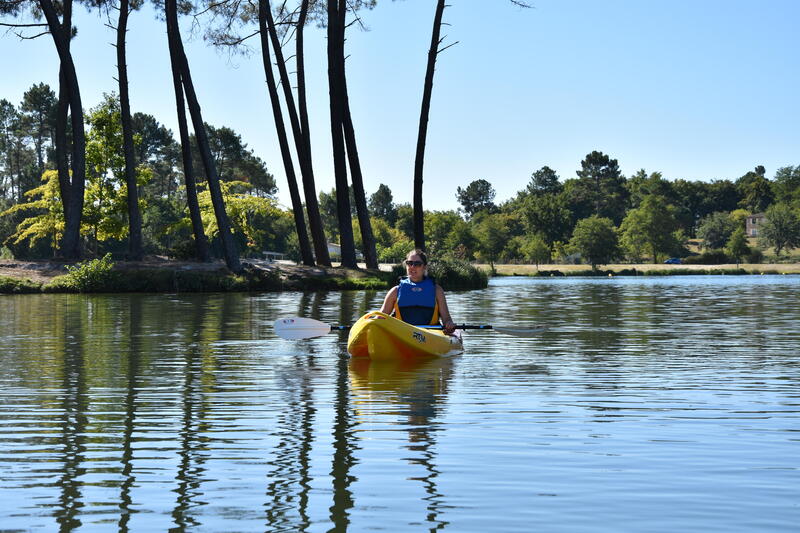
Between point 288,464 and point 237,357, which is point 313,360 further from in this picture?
point 288,464

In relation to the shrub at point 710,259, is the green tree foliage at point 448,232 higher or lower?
higher

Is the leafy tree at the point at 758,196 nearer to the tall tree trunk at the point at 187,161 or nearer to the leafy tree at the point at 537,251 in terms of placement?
the leafy tree at the point at 537,251

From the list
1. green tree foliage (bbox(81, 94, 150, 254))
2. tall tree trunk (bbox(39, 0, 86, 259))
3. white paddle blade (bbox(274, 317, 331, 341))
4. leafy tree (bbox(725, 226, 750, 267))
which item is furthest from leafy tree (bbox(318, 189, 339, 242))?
white paddle blade (bbox(274, 317, 331, 341))

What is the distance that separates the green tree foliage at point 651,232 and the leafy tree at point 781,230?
1418 cm

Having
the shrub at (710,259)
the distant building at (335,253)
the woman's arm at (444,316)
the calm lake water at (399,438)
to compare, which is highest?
the distant building at (335,253)

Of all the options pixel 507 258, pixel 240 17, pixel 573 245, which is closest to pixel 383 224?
pixel 507 258

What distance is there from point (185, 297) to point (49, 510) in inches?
1131

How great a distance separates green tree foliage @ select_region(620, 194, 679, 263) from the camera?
12800cm

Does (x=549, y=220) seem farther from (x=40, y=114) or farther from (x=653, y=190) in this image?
(x=40, y=114)

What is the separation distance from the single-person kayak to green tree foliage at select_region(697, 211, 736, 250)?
456 feet

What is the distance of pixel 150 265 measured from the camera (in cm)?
3925

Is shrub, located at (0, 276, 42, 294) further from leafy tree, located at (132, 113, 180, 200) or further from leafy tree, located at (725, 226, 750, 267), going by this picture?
leafy tree, located at (725, 226, 750, 267)

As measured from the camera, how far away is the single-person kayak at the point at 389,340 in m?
13.2

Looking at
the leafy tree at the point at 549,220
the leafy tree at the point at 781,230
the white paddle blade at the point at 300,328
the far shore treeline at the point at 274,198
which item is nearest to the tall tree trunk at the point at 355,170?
the far shore treeline at the point at 274,198
